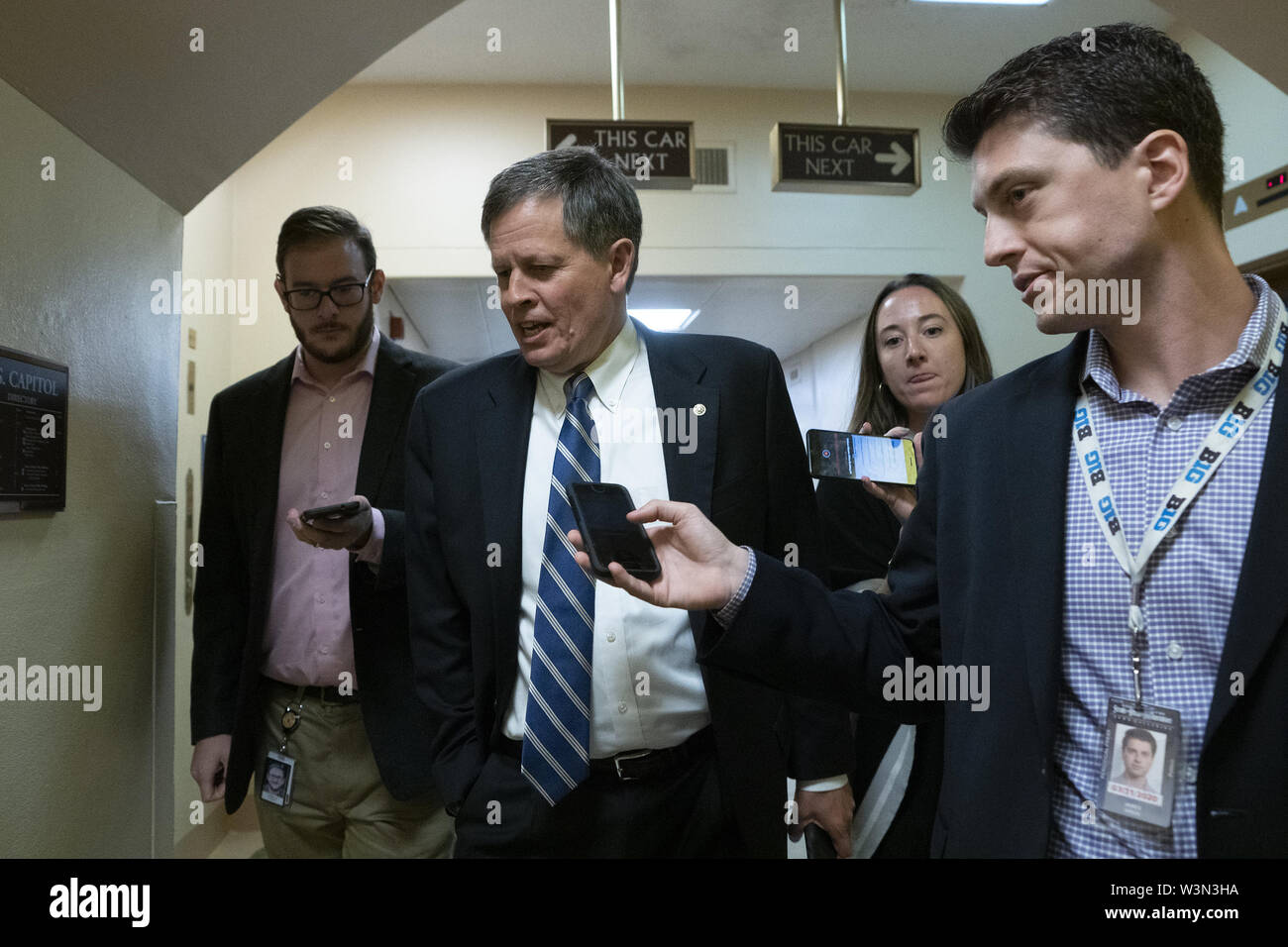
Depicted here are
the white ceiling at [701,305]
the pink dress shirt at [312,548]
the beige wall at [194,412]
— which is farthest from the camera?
the white ceiling at [701,305]

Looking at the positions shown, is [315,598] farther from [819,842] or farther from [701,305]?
[701,305]

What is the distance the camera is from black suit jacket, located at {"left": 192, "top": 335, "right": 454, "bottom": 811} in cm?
211

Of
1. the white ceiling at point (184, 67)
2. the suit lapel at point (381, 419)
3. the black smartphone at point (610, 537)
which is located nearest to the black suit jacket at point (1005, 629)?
the black smartphone at point (610, 537)

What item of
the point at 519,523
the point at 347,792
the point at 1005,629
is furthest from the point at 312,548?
the point at 1005,629

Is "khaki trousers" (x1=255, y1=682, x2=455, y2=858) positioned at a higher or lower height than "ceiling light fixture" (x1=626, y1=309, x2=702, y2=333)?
lower

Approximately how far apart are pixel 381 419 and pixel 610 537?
44.8 inches

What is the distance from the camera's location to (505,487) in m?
1.66

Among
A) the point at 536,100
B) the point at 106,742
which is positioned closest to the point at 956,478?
the point at 106,742

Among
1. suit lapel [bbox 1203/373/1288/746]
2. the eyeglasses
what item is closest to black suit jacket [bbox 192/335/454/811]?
the eyeglasses

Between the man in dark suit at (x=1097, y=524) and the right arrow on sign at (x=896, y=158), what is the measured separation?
2247 mm

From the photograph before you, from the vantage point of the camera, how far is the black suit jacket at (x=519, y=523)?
162 cm

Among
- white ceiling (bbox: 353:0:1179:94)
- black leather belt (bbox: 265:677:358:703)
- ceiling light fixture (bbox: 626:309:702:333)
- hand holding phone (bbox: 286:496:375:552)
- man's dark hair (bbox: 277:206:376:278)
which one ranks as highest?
white ceiling (bbox: 353:0:1179:94)

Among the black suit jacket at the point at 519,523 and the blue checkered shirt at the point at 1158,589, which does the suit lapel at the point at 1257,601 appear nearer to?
the blue checkered shirt at the point at 1158,589

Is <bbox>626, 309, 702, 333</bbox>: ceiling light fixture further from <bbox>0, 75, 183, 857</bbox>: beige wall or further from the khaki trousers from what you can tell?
the khaki trousers
